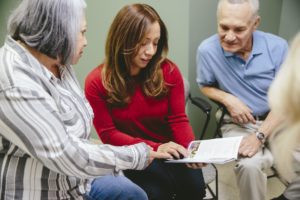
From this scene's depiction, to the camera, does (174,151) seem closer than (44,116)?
No

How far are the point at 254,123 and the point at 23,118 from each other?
1.35 m

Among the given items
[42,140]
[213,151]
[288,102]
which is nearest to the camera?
[288,102]

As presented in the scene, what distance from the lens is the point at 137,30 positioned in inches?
63.6

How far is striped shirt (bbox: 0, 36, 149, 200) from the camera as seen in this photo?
1.04 metres

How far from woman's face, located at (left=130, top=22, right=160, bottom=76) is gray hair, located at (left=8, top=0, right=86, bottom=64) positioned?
51 cm

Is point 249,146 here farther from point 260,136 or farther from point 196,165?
point 196,165

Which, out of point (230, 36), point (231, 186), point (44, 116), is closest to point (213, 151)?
point (230, 36)

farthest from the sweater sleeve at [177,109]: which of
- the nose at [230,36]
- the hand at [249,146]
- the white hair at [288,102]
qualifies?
the white hair at [288,102]

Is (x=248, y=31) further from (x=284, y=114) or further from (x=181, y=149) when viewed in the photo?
(x=284, y=114)

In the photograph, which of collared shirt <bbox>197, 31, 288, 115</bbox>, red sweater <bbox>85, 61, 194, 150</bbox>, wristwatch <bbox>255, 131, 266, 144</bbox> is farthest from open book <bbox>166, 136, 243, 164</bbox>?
collared shirt <bbox>197, 31, 288, 115</bbox>

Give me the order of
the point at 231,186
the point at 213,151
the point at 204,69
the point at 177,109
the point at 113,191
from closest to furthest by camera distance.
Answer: the point at 113,191 < the point at 213,151 < the point at 177,109 < the point at 204,69 < the point at 231,186

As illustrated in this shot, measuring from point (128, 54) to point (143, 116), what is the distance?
1.02 ft

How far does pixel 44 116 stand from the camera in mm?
1066

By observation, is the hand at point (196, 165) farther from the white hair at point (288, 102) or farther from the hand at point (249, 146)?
the white hair at point (288, 102)
